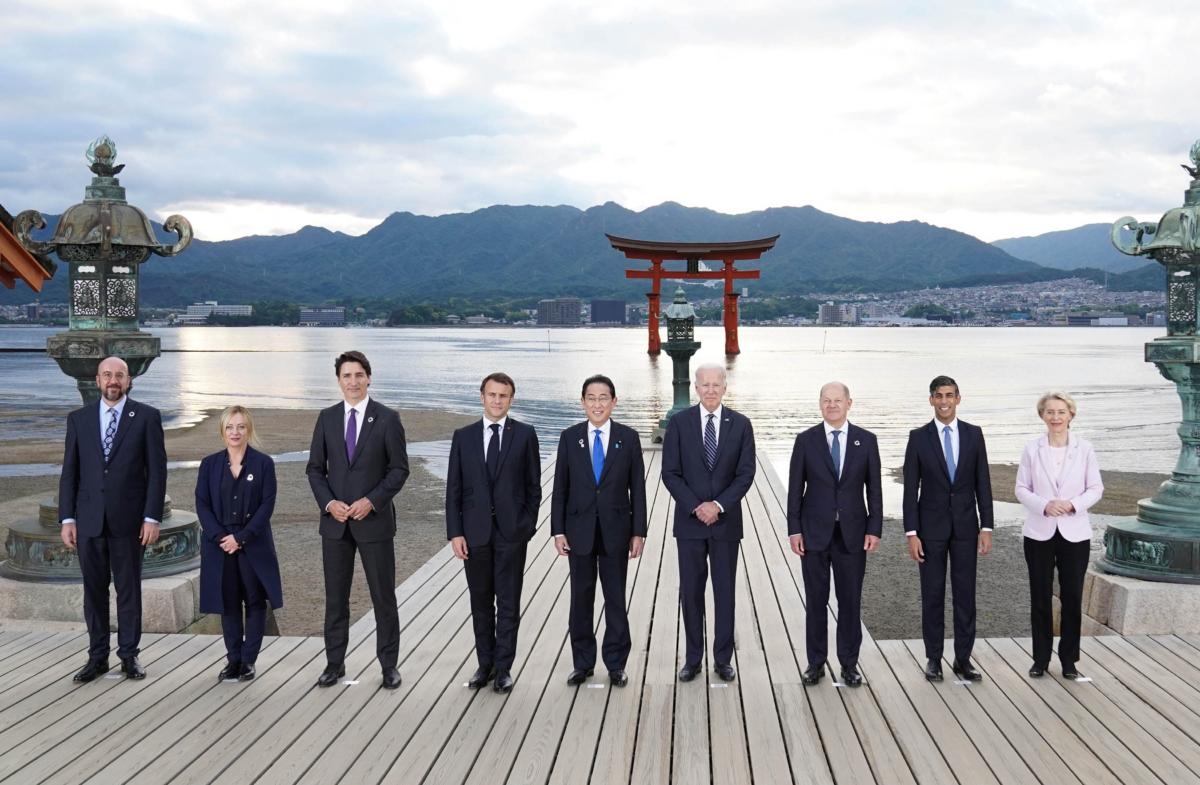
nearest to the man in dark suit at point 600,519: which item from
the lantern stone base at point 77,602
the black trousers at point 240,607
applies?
the black trousers at point 240,607

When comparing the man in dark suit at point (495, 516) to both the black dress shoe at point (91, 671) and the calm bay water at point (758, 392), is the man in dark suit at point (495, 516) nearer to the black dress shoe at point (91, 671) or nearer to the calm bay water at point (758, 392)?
the black dress shoe at point (91, 671)

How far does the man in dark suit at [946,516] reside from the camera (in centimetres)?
471

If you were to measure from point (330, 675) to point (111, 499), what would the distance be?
4.54ft

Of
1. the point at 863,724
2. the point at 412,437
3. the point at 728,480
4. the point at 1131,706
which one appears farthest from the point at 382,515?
the point at 412,437

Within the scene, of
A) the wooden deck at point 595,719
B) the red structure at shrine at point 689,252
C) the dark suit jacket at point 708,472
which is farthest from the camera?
the red structure at shrine at point 689,252

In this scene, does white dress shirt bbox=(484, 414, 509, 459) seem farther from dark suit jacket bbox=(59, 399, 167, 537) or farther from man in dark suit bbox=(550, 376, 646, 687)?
dark suit jacket bbox=(59, 399, 167, 537)

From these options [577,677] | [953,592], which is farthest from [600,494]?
[953,592]

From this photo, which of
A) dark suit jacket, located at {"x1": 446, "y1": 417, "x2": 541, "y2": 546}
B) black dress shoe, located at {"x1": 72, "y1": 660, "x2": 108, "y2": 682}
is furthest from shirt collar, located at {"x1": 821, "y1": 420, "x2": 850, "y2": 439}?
black dress shoe, located at {"x1": 72, "y1": 660, "x2": 108, "y2": 682}

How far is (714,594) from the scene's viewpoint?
478cm

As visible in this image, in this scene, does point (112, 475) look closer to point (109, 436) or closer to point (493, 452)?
point (109, 436)

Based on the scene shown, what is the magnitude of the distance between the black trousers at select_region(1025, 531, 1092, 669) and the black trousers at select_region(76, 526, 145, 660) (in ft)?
14.5

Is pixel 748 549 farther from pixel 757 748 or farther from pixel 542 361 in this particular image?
pixel 542 361

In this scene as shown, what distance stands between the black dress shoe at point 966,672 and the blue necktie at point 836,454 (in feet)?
3.61

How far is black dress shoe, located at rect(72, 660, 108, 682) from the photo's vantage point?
474cm
